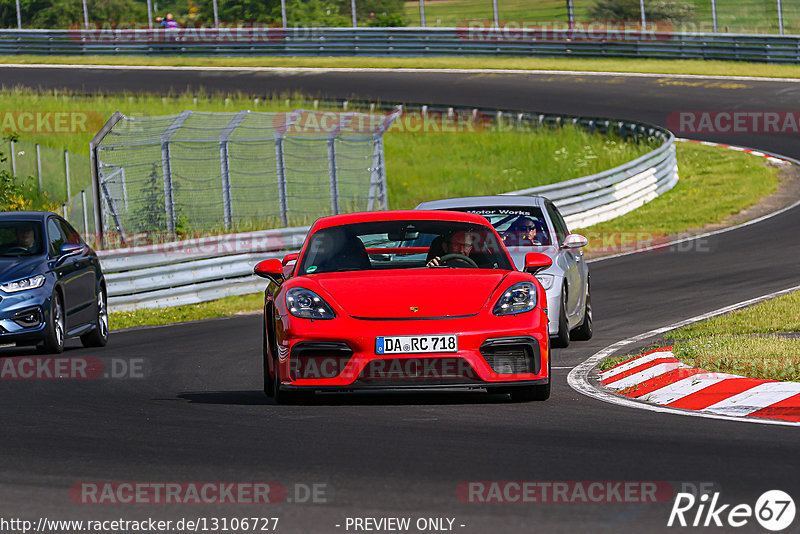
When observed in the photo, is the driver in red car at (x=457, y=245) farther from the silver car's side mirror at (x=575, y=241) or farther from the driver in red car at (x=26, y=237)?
the driver in red car at (x=26, y=237)

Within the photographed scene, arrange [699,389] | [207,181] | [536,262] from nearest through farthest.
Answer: [699,389] → [536,262] → [207,181]

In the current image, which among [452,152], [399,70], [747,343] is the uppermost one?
[399,70]

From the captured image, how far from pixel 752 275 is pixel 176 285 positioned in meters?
8.01

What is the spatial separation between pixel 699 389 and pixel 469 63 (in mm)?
40422

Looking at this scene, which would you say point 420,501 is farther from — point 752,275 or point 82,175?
point 82,175

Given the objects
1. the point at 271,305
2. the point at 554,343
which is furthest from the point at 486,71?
the point at 271,305

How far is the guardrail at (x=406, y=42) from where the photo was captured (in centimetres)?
4438

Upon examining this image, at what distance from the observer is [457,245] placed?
31.8 ft

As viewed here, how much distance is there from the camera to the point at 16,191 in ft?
78.6

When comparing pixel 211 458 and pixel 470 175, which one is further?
pixel 470 175

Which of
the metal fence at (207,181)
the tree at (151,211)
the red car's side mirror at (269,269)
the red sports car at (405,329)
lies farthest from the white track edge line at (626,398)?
the tree at (151,211)

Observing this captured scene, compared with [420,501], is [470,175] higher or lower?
lower

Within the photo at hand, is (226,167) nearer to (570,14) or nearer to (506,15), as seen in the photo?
(570,14)

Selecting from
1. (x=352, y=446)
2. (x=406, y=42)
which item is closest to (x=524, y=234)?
(x=352, y=446)
